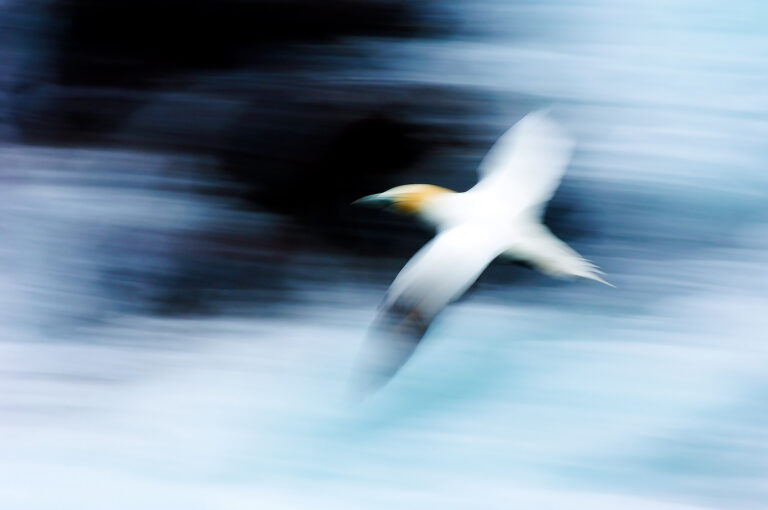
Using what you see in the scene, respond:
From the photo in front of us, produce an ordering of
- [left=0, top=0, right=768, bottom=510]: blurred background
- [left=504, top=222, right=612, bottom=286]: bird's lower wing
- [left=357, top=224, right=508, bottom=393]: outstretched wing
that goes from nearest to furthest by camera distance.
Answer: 1. [left=357, top=224, right=508, bottom=393]: outstretched wing
2. [left=504, top=222, right=612, bottom=286]: bird's lower wing
3. [left=0, top=0, right=768, bottom=510]: blurred background

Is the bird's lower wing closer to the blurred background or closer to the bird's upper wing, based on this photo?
Result: the bird's upper wing

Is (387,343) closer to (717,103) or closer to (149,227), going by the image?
(149,227)

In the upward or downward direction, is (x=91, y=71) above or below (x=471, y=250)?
above

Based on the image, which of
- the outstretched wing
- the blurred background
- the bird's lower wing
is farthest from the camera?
the blurred background

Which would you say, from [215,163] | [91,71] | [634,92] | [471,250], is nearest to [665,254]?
[634,92]

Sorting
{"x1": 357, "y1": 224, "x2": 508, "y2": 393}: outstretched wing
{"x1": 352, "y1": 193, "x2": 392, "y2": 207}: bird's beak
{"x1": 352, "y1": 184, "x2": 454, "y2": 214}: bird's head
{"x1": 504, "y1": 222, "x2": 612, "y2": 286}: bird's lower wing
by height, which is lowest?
{"x1": 357, "y1": 224, "x2": 508, "y2": 393}: outstretched wing

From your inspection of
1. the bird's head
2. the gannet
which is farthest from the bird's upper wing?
the bird's head
